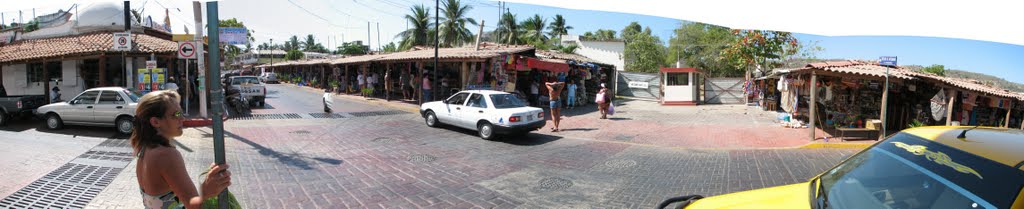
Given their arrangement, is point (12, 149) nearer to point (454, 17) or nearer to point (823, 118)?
point (823, 118)

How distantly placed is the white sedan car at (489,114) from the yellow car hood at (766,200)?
7.51 meters

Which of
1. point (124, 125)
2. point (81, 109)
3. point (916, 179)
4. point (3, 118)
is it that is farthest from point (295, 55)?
point (916, 179)

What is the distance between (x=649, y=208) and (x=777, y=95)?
56.0 ft

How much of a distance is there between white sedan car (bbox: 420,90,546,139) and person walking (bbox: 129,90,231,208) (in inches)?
316

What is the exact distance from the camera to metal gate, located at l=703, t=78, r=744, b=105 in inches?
919

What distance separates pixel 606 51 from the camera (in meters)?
39.7

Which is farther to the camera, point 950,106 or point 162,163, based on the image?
point 950,106

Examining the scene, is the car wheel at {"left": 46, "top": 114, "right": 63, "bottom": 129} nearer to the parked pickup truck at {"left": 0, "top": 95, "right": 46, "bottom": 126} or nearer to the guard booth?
the parked pickup truck at {"left": 0, "top": 95, "right": 46, "bottom": 126}

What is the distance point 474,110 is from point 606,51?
3033cm

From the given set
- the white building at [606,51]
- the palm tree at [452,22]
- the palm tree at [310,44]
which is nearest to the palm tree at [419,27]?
the palm tree at [452,22]

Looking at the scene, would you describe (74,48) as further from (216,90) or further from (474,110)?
(216,90)

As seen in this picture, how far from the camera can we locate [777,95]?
19.2 meters

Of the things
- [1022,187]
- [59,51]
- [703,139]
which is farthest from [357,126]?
[1022,187]

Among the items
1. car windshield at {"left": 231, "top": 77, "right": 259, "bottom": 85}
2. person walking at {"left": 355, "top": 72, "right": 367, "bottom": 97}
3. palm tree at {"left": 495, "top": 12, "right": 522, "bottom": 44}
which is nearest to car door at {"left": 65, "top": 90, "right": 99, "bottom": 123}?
car windshield at {"left": 231, "top": 77, "right": 259, "bottom": 85}
